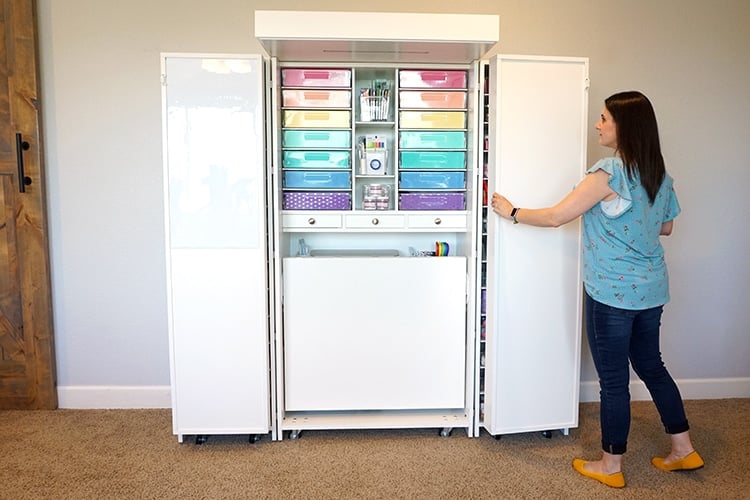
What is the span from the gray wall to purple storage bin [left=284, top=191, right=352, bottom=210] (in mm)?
751

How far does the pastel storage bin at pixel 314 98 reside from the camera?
250 centimetres

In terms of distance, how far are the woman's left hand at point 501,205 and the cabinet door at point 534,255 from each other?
4 centimetres

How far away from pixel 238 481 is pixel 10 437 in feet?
3.90

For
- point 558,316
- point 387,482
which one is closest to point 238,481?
point 387,482

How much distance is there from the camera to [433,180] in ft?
8.41

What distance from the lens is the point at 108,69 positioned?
2.76 m

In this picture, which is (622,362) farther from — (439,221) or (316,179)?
(316,179)

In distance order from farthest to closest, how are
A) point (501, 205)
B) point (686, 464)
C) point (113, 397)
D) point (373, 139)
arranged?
point (113, 397)
point (373, 139)
point (501, 205)
point (686, 464)

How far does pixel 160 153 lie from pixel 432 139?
135 cm

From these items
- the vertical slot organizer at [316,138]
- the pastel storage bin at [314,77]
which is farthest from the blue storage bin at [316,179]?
the pastel storage bin at [314,77]

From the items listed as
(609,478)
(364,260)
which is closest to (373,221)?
(364,260)

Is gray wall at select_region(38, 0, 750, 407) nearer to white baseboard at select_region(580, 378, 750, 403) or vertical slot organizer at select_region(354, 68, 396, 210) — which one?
white baseboard at select_region(580, 378, 750, 403)

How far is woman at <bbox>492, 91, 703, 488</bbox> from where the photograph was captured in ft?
6.57

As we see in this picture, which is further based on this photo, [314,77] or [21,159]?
[21,159]
